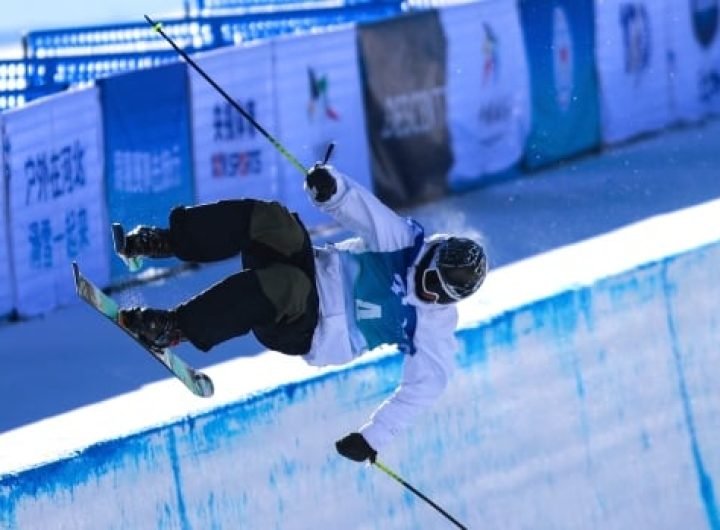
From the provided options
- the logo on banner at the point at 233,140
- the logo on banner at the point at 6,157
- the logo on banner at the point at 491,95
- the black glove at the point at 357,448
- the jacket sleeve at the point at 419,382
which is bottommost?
the logo on banner at the point at 491,95

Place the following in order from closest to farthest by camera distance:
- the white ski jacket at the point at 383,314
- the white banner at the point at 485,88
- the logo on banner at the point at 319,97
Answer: the white ski jacket at the point at 383,314
the logo on banner at the point at 319,97
the white banner at the point at 485,88

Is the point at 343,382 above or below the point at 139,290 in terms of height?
above

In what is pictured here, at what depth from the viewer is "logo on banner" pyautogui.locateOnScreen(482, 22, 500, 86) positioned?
13391 millimetres

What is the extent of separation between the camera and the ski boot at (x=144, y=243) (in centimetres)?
670

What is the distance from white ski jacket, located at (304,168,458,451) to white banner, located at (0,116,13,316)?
12.8 feet

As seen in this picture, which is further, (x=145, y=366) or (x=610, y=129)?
(x=610, y=129)

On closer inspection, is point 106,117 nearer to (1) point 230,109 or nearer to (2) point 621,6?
(1) point 230,109

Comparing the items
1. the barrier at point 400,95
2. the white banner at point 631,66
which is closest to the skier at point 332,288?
the barrier at point 400,95

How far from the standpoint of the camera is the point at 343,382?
7.26 meters

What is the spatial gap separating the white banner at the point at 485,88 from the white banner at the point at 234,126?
1.74 m

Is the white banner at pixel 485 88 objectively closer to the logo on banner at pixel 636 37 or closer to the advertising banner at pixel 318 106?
the advertising banner at pixel 318 106

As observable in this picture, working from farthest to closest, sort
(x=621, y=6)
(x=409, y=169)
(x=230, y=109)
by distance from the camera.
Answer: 1. (x=621, y=6)
2. (x=409, y=169)
3. (x=230, y=109)

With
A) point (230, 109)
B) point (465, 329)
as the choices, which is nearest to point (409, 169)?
point (230, 109)

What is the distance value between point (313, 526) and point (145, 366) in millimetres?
2349
